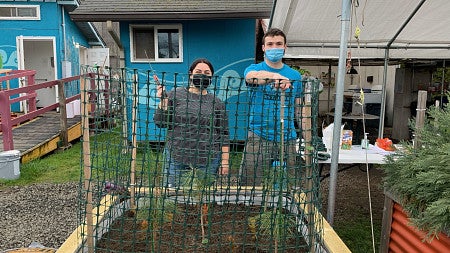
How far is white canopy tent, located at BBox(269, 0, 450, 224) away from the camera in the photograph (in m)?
4.93

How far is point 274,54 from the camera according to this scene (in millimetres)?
2766

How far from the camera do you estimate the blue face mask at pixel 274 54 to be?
2.76 meters

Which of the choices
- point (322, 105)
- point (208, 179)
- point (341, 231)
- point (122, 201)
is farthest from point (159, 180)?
point (322, 105)

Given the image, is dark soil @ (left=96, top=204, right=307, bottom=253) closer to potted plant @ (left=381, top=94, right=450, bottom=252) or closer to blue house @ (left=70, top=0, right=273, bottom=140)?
potted plant @ (left=381, top=94, right=450, bottom=252)

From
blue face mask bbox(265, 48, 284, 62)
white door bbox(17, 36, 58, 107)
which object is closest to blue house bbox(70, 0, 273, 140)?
blue face mask bbox(265, 48, 284, 62)

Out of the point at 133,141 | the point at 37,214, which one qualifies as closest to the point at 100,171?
the point at 133,141

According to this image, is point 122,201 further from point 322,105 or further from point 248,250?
point 322,105

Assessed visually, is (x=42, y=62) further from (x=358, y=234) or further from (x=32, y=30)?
(x=358, y=234)

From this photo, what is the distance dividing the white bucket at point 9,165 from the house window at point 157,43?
265 cm

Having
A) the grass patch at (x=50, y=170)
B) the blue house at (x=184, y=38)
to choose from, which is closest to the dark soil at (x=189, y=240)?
the grass patch at (x=50, y=170)

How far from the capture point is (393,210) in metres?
2.32

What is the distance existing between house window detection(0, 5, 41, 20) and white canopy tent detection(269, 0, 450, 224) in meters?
7.20

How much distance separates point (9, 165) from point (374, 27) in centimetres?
554

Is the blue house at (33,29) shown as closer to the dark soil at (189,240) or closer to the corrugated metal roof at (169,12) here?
the corrugated metal roof at (169,12)
